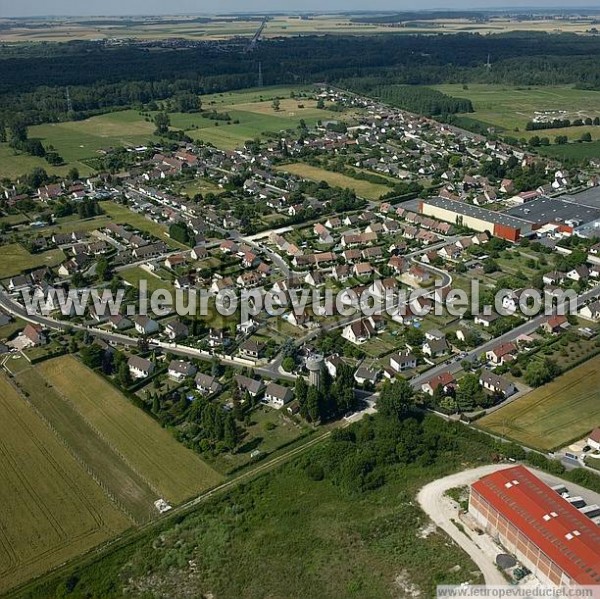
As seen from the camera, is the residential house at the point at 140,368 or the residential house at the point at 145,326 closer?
the residential house at the point at 140,368

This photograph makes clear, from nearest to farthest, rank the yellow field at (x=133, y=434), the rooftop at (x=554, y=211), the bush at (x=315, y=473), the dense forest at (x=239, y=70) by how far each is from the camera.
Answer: the bush at (x=315, y=473)
the yellow field at (x=133, y=434)
the rooftop at (x=554, y=211)
the dense forest at (x=239, y=70)

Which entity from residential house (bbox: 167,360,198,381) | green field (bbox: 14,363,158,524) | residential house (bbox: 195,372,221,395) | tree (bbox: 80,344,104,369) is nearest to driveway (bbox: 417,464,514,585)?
green field (bbox: 14,363,158,524)

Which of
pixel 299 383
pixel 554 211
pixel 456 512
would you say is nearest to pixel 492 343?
pixel 299 383

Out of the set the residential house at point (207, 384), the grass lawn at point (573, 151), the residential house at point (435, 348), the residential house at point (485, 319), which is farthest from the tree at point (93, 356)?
the grass lawn at point (573, 151)

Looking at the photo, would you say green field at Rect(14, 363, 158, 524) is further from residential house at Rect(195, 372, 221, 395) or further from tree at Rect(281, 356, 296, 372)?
tree at Rect(281, 356, 296, 372)

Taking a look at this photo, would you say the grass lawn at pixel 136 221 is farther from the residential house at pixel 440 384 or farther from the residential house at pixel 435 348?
the residential house at pixel 440 384

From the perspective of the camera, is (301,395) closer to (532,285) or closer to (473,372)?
(473,372)
